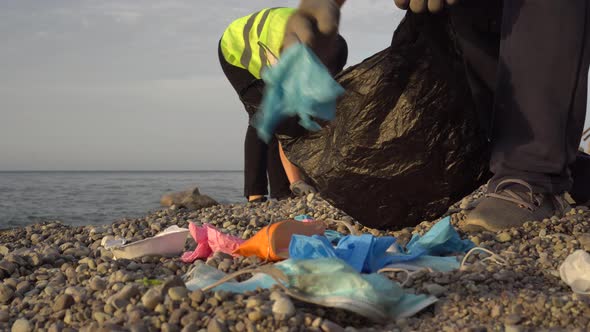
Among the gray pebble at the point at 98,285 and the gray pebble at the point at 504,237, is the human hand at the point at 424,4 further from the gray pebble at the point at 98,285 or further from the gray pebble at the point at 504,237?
the gray pebble at the point at 98,285

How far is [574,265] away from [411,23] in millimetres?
1269

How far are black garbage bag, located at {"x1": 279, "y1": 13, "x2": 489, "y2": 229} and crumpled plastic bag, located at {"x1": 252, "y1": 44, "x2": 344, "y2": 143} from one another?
45 centimetres

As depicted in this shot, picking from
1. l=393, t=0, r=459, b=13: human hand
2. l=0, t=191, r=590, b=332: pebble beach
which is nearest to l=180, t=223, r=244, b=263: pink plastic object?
l=0, t=191, r=590, b=332: pebble beach

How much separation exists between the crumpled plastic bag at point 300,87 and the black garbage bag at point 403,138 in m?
0.45

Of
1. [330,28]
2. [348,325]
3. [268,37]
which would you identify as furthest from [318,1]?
[268,37]

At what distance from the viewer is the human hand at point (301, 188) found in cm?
544

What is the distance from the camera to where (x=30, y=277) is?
7.30ft

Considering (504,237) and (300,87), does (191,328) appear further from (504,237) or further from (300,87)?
(504,237)

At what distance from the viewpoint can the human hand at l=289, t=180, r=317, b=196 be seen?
5.44 metres

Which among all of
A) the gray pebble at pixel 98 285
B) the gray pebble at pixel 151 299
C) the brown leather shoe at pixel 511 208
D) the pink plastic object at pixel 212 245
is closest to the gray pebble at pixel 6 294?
the gray pebble at pixel 98 285

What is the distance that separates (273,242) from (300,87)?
1.79ft

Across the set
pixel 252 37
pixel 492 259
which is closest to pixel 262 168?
pixel 252 37

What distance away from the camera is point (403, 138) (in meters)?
2.71

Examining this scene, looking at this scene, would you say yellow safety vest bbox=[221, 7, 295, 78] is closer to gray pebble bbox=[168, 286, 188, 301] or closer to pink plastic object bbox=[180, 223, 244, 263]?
pink plastic object bbox=[180, 223, 244, 263]
